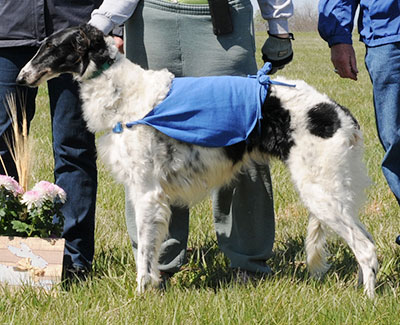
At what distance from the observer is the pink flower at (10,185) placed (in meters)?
4.02

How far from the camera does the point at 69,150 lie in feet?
14.0

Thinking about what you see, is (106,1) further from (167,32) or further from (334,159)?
(334,159)

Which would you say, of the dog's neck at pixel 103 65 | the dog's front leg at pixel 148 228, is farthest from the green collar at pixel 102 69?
the dog's front leg at pixel 148 228

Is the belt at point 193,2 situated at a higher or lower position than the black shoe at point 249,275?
higher

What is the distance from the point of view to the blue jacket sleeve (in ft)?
13.5

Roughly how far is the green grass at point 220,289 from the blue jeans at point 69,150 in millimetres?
243

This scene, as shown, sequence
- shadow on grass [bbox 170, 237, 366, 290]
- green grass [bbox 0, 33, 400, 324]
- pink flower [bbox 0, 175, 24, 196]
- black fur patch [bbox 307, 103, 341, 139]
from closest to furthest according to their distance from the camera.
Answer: green grass [bbox 0, 33, 400, 324], black fur patch [bbox 307, 103, 341, 139], pink flower [bbox 0, 175, 24, 196], shadow on grass [bbox 170, 237, 366, 290]

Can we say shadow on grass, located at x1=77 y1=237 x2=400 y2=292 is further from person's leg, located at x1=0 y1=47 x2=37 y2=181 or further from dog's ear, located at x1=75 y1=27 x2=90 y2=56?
dog's ear, located at x1=75 y1=27 x2=90 y2=56

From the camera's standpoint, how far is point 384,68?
3.96 metres

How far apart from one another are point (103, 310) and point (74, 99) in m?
1.43

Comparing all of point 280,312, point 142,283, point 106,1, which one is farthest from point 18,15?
point 280,312

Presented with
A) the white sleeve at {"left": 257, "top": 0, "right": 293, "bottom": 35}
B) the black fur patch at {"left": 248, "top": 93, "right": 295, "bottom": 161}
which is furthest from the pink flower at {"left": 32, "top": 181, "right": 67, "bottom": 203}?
the white sleeve at {"left": 257, "top": 0, "right": 293, "bottom": 35}

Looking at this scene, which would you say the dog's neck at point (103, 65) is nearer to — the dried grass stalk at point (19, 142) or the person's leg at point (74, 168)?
the person's leg at point (74, 168)

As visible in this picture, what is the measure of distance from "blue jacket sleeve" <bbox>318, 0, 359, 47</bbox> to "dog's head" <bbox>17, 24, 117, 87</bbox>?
Result: 55.3 inches
